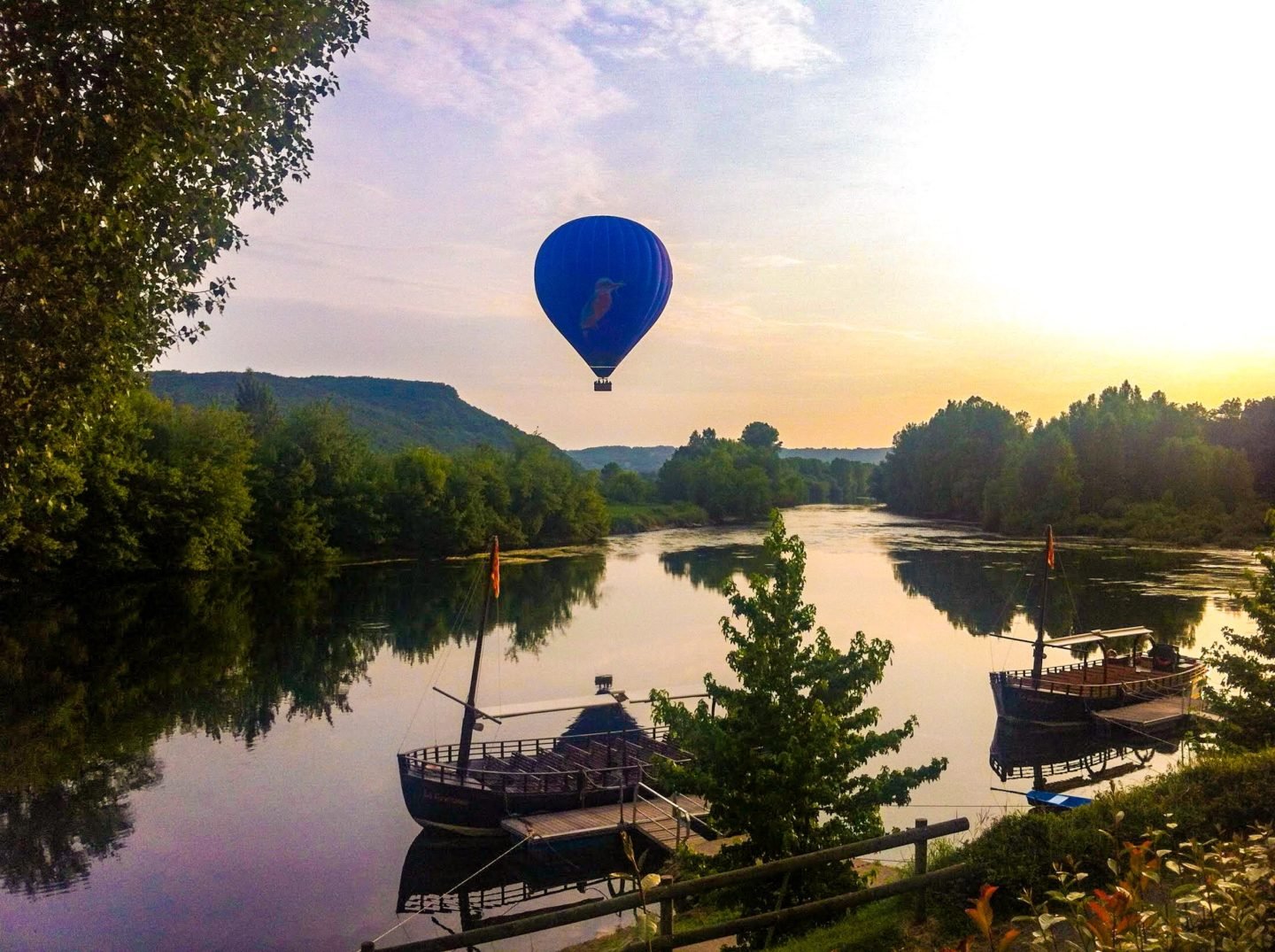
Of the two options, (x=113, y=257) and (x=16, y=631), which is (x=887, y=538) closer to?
(x=16, y=631)

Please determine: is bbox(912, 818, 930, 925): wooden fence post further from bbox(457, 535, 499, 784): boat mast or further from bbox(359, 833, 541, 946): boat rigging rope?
bbox(457, 535, 499, 784): boat mast

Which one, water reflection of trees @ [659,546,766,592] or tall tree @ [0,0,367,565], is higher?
tall tree @ [0,0,367,565]

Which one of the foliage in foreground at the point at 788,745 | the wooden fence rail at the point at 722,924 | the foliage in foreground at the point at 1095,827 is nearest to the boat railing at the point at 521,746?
the foliage in foreground at the point at 788,745

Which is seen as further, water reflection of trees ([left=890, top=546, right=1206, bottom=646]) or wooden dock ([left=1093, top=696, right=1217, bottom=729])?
water reflection of trees ([left=890, top=546, right=1206, bottom=646])

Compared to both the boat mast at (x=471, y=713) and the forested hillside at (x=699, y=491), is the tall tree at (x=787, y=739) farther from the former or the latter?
the forested hillside at (x=699, y=491)

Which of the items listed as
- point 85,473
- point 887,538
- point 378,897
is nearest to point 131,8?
point 378,897

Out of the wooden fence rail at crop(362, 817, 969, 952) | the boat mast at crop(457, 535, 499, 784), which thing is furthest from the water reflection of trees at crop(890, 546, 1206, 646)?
the wooden fence rail at crop(362, 817, 969, 952)
